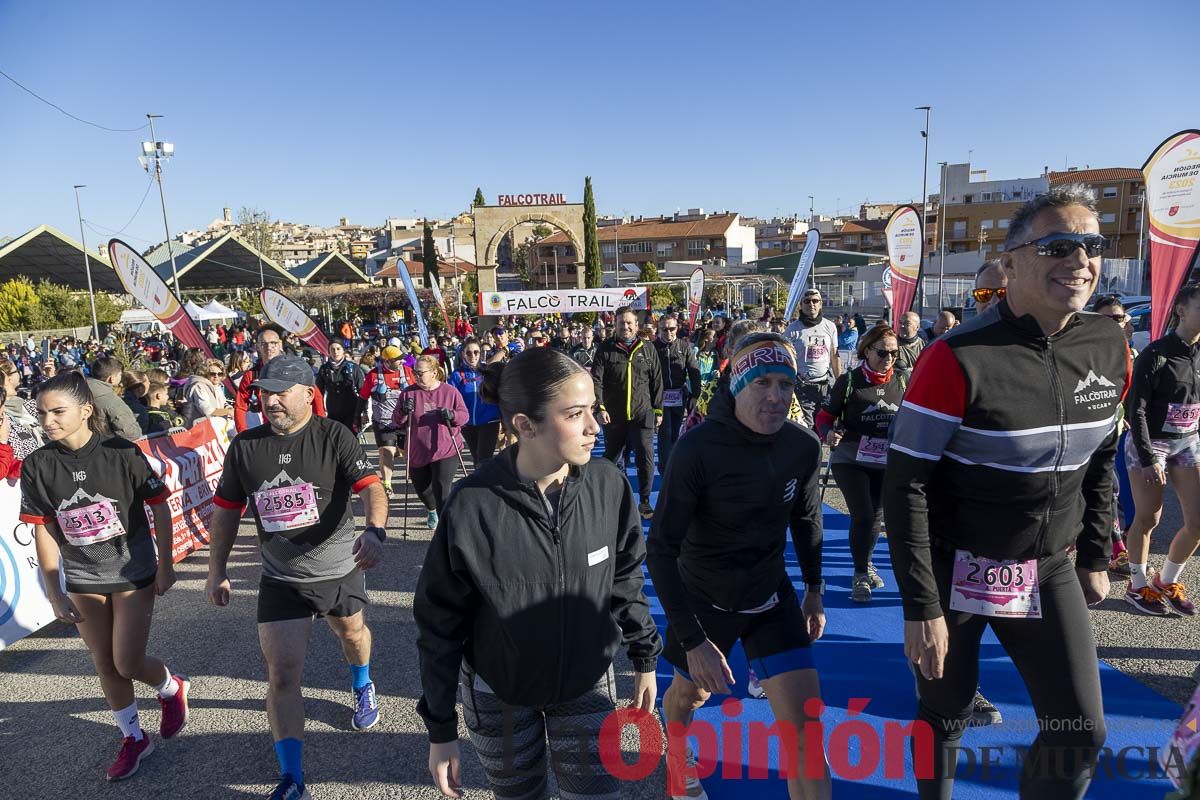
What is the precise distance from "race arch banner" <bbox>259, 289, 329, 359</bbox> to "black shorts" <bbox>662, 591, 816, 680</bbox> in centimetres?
1039

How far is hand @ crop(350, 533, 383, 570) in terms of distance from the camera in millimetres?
3033

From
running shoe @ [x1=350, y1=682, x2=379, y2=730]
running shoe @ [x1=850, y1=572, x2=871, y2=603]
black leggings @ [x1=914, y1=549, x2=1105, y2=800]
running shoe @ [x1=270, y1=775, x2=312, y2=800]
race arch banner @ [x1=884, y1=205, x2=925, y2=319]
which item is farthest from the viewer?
race arch banner @ [x1=884, y1=205, x2=925, y2=319]

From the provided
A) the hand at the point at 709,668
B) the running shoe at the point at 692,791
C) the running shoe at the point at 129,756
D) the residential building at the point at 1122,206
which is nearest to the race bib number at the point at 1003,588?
the hand at the point at 709,668

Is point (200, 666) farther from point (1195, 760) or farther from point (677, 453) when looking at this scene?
point (1195, 760)

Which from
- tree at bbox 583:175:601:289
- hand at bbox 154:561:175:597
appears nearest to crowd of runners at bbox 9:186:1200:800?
hand at bbox 154:561:175:597

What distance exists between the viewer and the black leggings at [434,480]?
687 centimetres

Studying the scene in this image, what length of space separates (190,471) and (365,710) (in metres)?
4.47

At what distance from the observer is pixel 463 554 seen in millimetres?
2070

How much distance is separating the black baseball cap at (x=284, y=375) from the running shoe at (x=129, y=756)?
199 centimetres

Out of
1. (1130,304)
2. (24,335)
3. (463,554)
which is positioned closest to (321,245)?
(24,335)

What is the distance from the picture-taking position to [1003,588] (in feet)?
7.55

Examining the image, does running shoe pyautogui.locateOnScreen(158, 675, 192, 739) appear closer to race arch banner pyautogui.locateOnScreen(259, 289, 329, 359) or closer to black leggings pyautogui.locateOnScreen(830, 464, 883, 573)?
black leggings pyautogui.locateOnScreen(830, 464, 883, 573)

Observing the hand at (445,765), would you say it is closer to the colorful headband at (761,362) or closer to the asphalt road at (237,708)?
the asphalt road at (237,708)

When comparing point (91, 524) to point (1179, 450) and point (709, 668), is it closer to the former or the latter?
point (709, 668)
